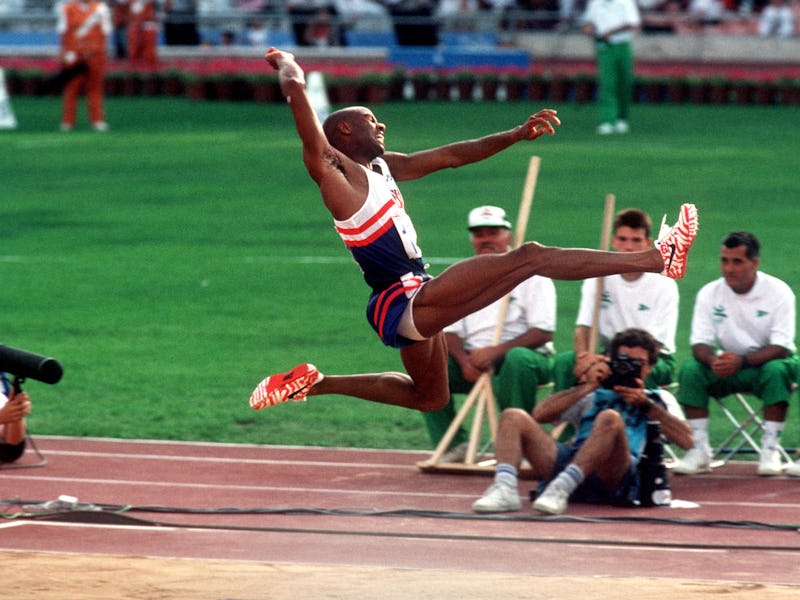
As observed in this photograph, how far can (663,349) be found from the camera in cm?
986

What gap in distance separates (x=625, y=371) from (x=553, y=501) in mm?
845

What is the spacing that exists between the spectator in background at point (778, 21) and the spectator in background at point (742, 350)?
2601 centimetres

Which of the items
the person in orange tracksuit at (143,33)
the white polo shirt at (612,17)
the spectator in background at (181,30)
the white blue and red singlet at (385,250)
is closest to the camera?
the white blue and red singlet at (385,250)

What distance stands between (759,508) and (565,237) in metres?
8.49

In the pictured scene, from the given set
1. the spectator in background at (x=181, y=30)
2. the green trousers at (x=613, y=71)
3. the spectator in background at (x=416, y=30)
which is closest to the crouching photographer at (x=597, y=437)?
the green trousers at (x=613, y=71)

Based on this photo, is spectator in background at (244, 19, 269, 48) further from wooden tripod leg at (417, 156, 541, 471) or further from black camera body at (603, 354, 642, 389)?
black camera body at (603, 354, 642, 389)

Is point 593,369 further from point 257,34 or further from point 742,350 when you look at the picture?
point 257,34

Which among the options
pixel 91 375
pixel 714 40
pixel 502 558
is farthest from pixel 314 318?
pixel 714 40

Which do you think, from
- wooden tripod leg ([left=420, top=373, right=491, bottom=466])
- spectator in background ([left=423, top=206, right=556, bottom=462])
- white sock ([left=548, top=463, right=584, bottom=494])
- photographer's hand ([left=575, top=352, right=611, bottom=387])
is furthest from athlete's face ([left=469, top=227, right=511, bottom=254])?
white sock ([left=548, top=463, right=584, bottom=494])

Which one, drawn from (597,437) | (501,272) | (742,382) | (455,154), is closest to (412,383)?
(501,272)

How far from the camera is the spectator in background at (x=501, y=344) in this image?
983 cm

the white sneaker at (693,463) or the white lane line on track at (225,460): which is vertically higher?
the white sneaker at (693,463)

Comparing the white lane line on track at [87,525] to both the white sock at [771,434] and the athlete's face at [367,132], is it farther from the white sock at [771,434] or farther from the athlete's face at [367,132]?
the white sock at [771,434]

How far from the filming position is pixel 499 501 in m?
8.72
